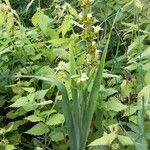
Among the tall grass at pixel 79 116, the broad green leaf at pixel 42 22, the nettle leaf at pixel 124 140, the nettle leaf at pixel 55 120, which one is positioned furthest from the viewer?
the broad green leaf at pixel 42 22

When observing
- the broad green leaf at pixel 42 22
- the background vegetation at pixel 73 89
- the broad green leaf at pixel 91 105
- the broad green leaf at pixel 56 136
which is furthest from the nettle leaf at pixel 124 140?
the broad green leaf at pixel 42 22

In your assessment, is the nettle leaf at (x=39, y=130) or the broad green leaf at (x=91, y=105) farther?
the nettle leaf at (x=39, y=130)

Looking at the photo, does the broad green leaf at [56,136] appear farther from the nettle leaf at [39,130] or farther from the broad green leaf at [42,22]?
the broad green leaf at [42,22]

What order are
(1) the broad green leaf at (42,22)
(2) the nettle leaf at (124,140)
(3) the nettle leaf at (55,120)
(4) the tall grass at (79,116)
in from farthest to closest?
(1) the broad green leaf at (42,22) < (3) the nettle leaf at (55,120) < (4) the tall grass at (79,116) < (2) the nettle leaf at (124,140)

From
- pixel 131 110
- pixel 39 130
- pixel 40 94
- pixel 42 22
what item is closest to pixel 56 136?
pixel 39 130

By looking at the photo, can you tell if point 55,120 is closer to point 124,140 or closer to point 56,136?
point 56,136

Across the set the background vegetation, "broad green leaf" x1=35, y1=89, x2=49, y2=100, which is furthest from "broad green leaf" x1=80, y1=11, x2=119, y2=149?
"broad green leaf" x1=35, y1=89, x2=49, y2=100

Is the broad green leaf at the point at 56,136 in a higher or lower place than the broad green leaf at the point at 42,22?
lower

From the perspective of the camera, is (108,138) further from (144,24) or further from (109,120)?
(144,24)
